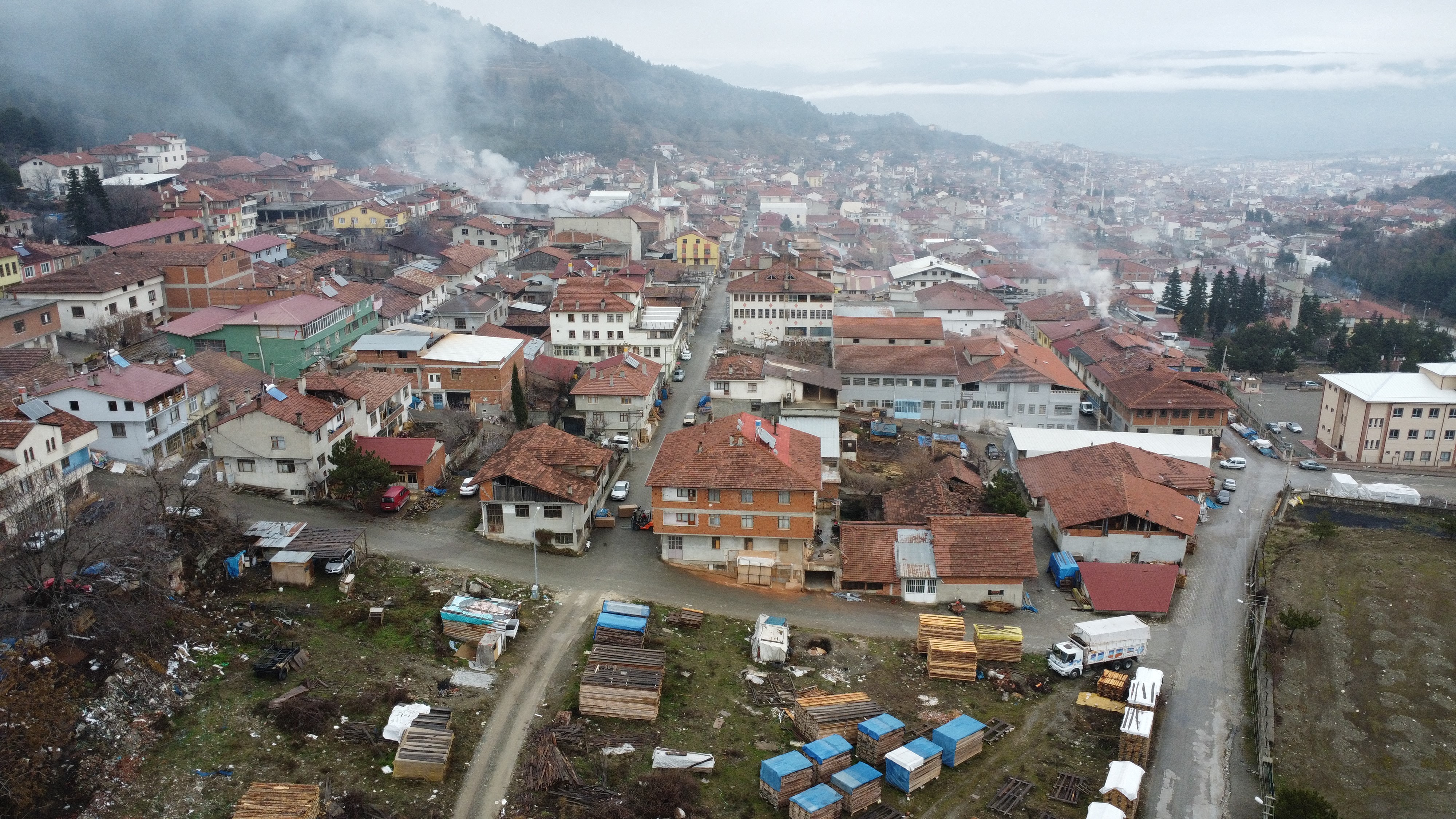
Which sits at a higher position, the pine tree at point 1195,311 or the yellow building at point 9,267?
the yellow building at point 9,267

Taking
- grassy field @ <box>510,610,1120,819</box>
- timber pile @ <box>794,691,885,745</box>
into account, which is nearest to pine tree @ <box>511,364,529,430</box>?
grassy field @ <box>510,610,1120,819</box>

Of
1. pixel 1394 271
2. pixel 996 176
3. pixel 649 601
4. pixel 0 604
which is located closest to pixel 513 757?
pixel 649 601

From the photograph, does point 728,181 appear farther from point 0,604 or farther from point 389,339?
point 0,604

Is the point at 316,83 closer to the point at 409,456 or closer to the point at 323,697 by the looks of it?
the point at 409,456

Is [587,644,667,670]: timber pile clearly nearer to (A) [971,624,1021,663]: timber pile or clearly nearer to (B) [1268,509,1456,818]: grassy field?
(A) [971,624,1021,663]: timber pile

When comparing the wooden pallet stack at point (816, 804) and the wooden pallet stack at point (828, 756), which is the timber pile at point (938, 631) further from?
the wooden pallet stack at point (816, 804)

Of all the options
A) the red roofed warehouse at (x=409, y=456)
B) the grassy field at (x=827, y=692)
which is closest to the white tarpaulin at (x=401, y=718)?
the grassy field at (x=827, y=692)

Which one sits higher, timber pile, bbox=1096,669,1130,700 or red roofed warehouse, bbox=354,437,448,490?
red roofed warehouse, bbox=354,437,448,490
